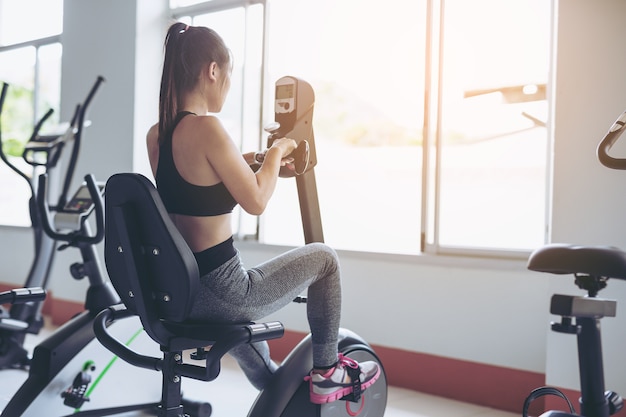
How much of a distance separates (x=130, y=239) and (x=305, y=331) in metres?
2.32

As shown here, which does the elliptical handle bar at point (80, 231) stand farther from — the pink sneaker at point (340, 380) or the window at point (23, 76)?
the window at point (23, 76)

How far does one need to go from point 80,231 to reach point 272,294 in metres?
1.35

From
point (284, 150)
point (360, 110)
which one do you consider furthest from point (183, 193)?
point (360, 110)

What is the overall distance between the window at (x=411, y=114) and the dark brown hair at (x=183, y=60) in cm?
187

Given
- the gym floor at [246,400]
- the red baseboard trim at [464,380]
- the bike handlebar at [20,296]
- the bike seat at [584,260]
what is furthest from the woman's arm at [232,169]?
the red baseboard trim at [464,380]

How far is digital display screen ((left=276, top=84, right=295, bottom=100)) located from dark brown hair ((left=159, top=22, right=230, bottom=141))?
1.04 feet

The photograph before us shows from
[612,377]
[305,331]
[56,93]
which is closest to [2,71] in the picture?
[56,93]

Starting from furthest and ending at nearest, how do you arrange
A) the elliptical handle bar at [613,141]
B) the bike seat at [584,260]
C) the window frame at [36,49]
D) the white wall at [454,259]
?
1. the window frame at [36,49]
2. the white wall at [454,259]
3. the elliptical handle bar at [613,141]
4. the bike seat at [584,260]

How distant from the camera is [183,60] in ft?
6.45

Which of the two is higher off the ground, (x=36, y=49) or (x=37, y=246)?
(x=36, y=49)

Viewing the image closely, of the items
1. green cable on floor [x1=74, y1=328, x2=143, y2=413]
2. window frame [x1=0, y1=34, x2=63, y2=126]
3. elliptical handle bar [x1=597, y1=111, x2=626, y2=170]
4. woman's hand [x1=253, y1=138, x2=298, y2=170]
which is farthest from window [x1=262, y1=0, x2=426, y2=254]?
window frame [x1=0, y1=34, x2=63, y2=126]

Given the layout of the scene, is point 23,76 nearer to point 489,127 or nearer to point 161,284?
point 489,127

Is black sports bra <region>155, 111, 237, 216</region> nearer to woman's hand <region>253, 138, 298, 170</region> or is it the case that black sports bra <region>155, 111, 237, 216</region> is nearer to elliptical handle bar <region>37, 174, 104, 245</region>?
woman's hand <region>253, 138, 298, 170</region>

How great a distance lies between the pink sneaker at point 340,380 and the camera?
220 cm
